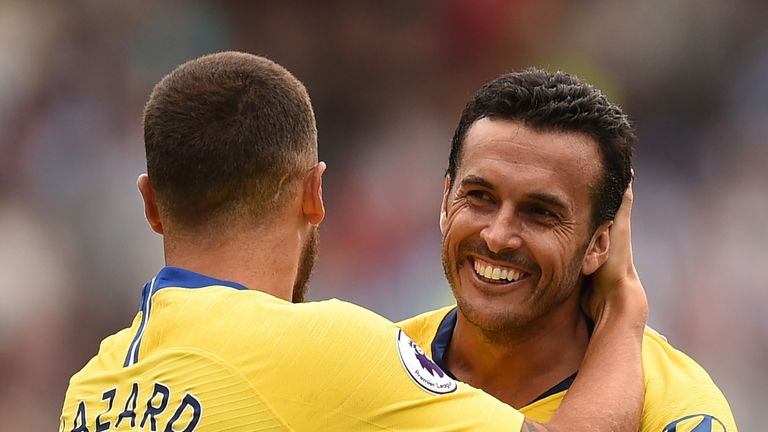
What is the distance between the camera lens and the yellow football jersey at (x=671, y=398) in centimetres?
303

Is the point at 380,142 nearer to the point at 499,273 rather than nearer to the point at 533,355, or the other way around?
the point at 533,355

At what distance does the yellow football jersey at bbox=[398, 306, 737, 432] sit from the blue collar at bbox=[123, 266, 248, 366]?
1053 mm

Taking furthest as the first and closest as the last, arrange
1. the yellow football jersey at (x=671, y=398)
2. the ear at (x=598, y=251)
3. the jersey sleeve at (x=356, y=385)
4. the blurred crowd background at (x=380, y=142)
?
the blurred crowd background at (x=380, y=142), the ear at (x=598, y=251), the yellow football jersey at (x=671, y=398), the jersey sleeve at (x=356, y=385)

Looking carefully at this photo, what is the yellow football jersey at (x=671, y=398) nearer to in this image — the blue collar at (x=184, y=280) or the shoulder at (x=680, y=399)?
the shoulder at (x=680, y=399)

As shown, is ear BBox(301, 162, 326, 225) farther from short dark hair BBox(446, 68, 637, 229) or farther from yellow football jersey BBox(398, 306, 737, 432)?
yellow football jersey BBox(398, 306, 737, 432)

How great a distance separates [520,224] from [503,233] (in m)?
0.08

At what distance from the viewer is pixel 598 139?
3.38m

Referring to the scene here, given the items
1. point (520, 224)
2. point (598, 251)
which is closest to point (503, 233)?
point (520, 224)

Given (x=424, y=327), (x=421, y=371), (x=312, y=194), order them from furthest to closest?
(x=424, y=327)
(x=312, y=194)
(x=421, y=371)

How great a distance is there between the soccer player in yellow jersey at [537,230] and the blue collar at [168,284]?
0.81 metres

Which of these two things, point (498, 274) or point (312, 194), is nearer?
point (312, 194)

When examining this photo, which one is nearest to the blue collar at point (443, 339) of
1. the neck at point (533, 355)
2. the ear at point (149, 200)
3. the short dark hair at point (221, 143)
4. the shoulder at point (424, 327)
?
the shoulder at point (424, 327)

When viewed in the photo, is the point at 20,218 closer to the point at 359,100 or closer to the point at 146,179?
the point at 359,100

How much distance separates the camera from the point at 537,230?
330 centimetres
